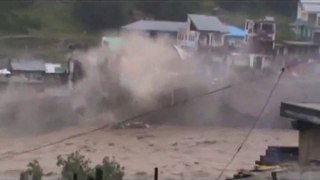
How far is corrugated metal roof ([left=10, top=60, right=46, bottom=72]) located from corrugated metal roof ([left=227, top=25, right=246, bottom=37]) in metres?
4.48

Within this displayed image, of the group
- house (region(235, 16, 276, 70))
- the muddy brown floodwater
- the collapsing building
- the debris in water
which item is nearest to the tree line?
house (region(235, 16, 276, 70))

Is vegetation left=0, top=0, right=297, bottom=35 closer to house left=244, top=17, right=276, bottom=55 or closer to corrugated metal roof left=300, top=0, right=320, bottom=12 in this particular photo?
corrugated metal roof left=300, top=0, right=320, bottom=12

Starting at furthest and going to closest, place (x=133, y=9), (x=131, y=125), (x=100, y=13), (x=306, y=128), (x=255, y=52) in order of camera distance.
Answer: (x=133, y=9) < (x=100, y=13) < (x=255, y=52) < (x=131, y=125) < (x=306, y=128)

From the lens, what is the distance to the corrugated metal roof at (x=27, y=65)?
17.8 m

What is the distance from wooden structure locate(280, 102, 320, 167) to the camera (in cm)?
570

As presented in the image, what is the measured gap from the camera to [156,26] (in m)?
20.1

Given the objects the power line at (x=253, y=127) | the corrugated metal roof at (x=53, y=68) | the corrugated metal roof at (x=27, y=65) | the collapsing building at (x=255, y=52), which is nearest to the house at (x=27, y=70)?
the corrugated metal roof at (x=27, y=65)

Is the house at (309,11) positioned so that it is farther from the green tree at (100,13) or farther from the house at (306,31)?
the green tree at (100,13)

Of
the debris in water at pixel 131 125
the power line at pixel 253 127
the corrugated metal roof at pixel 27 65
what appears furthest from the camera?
the corrugated metal roof at pixel 27 65

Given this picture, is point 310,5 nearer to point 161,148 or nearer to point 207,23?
point 207,23

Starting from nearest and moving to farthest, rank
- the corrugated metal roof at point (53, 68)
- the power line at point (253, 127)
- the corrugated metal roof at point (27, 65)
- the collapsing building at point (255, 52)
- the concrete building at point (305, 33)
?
the power line at point (253, 127) → the corrugated metal roof at point (27, 65) → the corrugated metal roof at point (53, 68) → the collapsing building at point (255, 52) → the concrete building at point (305, 33)

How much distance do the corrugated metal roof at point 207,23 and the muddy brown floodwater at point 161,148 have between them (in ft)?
12.9

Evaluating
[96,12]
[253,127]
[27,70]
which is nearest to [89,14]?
[96,12]

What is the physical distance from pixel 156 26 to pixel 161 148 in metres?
7.01
